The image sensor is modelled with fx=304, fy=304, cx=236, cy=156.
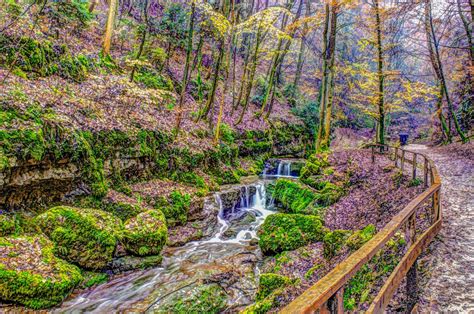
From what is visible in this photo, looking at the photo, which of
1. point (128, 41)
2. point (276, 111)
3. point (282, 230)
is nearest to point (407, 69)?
point (276, 111)

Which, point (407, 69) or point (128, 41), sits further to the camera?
point (407, 69)

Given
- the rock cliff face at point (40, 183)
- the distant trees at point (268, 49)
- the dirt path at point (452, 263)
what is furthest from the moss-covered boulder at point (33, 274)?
the distant trees at point (268, 49)

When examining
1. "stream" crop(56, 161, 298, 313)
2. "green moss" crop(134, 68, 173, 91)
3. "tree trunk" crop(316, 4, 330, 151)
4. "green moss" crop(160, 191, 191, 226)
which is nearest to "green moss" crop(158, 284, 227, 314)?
"stream" crop(56, 161, 298, 313)

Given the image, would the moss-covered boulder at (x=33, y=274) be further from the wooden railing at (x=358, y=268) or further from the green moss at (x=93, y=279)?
the wooden railing at (x=358, y=268)

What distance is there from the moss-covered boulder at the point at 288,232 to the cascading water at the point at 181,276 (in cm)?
63

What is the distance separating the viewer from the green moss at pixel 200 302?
21.2 feet

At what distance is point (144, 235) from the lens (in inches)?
337

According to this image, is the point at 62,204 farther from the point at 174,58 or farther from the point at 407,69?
the point at 407,69

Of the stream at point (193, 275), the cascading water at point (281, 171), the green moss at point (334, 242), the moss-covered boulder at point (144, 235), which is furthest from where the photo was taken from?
the cascading water at point (281, 171)

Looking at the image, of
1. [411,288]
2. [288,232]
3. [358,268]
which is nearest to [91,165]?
[288,232]

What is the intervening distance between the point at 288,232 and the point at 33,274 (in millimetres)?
6680

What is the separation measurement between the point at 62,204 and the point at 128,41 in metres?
13.7

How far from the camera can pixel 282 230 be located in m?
9.67

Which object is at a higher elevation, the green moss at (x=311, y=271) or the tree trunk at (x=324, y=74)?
the tree trunk at (x=324, y=74)
